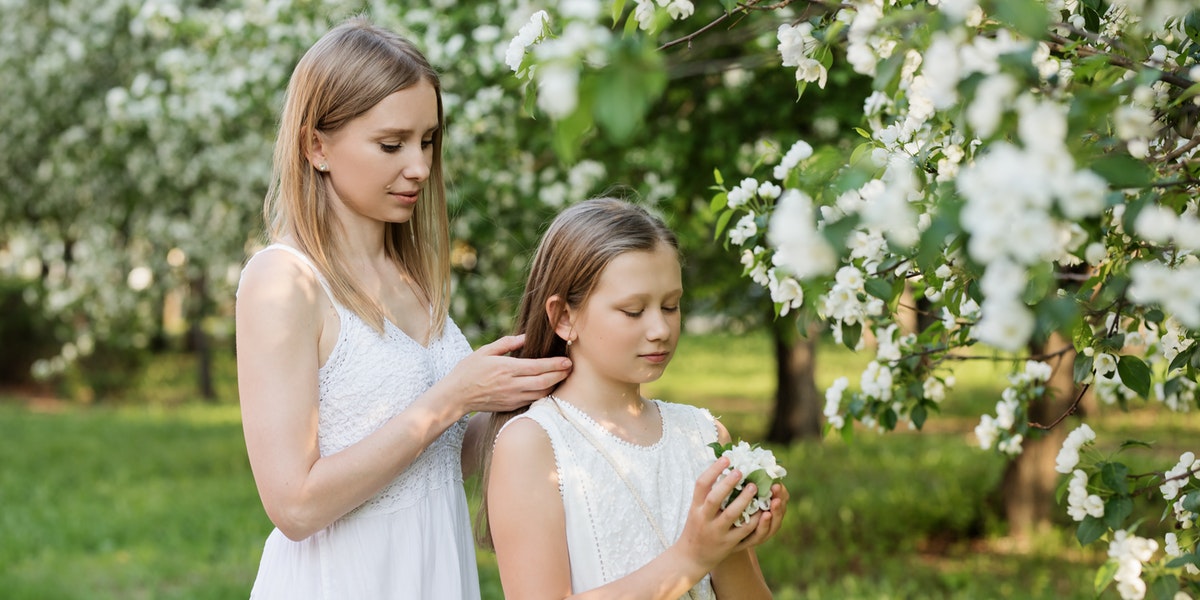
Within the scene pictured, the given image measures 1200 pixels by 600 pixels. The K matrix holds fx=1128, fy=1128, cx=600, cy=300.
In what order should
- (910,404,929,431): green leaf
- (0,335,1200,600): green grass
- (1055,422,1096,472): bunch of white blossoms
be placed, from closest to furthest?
1. (1055,422,1096,472): bunch of white blossoms
2. (910,404,929,431): green leaf
3. (0,335,1200,600): green grass

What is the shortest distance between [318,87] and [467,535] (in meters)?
1.01

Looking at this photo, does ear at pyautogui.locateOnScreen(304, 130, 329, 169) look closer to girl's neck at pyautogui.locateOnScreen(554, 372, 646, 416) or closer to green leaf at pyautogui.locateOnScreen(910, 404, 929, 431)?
girl's neck at pyautogui.locateOnScreen(554, 372, 646, 416)

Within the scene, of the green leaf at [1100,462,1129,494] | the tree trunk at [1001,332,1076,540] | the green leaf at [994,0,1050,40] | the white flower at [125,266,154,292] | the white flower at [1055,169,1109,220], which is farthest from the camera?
the white flower at [125,266,154,292]

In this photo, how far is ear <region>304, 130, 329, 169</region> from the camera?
232 centimetres

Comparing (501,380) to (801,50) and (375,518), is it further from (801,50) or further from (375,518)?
(801,50)

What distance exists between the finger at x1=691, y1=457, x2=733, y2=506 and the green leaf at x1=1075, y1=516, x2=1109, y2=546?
612 mm

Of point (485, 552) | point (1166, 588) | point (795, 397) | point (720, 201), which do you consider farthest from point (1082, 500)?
point (795, 397)

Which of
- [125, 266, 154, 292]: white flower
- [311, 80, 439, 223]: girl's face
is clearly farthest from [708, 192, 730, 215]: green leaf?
[125, 266, 154, 292]: white flower

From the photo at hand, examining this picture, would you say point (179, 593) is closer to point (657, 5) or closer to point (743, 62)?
point (657, 5)

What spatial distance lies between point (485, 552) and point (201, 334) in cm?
1150

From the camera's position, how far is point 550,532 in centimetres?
203

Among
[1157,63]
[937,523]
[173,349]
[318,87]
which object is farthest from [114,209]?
[173,349]

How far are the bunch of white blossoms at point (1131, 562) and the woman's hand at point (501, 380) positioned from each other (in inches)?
39.7

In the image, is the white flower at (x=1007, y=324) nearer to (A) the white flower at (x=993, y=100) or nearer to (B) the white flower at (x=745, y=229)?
(A) the white flower at (x=993, y=100)
